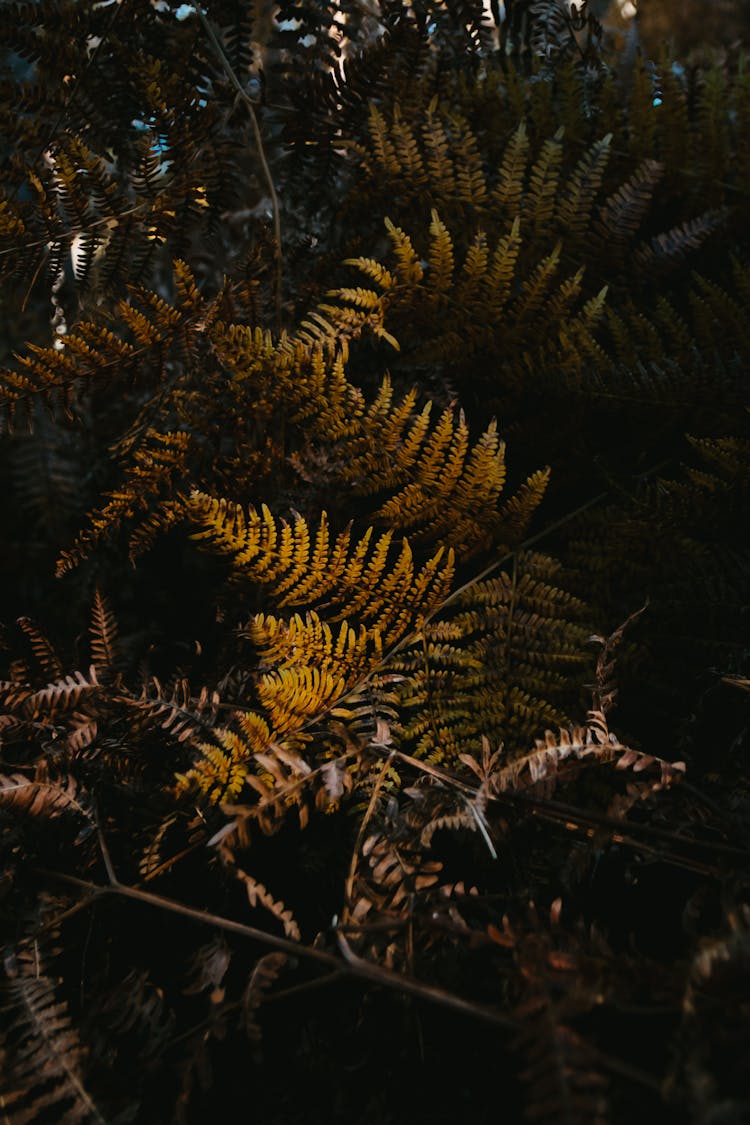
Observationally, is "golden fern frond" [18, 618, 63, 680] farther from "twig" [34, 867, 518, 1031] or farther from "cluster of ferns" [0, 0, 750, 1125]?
"twig" [34, 867, 518, 1031]

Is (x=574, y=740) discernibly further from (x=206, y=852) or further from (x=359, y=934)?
(x=206, y=852)

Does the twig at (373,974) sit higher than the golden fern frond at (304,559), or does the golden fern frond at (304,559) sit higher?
the golden fern frond at (304,559)

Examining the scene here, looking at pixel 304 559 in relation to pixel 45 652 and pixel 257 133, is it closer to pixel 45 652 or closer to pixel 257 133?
pixel 45 652

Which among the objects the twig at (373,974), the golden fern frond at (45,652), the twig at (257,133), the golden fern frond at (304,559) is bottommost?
the twig at (373,974)

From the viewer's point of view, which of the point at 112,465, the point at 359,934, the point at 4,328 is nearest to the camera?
the point at 359,934

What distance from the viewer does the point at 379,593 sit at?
0.87 metres

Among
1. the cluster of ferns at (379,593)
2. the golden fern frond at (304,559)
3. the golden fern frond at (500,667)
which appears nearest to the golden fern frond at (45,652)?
the cluster of ferns at (379,593)

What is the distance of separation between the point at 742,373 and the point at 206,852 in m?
0.85

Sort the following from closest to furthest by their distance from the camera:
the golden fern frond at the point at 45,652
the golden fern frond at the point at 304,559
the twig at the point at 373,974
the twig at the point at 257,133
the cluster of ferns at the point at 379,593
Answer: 1. the twig at the point at 373,974
2. the cluster of ferns at the point at 379,593
3. the golden fern frond at the point at 304,559
4. the golden fern frond at the point at 45,652
5. the twig at the point at 257,133

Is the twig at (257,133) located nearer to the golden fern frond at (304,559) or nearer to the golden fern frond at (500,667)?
the golden fern frond at (304,559)

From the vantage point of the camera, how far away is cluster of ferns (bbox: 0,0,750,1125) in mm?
629

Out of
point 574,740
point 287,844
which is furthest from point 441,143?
point 287,844

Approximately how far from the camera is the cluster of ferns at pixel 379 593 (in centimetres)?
63

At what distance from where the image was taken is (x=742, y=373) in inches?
35.2
